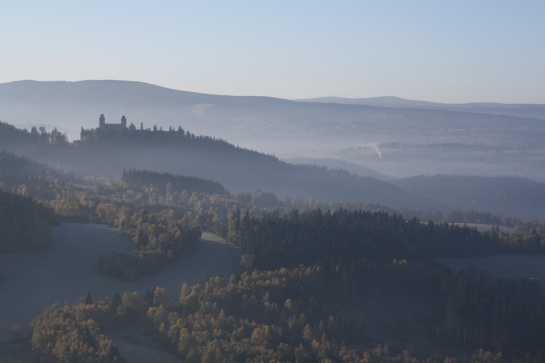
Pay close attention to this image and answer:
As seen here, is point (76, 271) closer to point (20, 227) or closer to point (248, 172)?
point (20, 227)

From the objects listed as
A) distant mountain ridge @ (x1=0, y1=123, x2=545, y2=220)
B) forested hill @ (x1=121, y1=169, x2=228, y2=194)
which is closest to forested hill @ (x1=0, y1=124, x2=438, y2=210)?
distant mountain ridge @ (x1=0, y1=123, x2=545, y2=220)

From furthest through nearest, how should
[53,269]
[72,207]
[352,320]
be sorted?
[72,207] < [53,269] < [352,320]

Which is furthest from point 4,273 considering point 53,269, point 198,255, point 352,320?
point 352,320

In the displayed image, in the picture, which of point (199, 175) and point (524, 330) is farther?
point (199, 175)

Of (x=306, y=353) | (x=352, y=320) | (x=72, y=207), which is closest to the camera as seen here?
(x=306, y=353)

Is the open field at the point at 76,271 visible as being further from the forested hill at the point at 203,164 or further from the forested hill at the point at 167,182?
the forested hill at the point at 203,164

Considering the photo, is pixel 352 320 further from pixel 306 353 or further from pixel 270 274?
pixel 306 353

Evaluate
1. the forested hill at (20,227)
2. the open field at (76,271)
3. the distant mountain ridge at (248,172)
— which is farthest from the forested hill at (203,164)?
the forested hill at (20,227)
